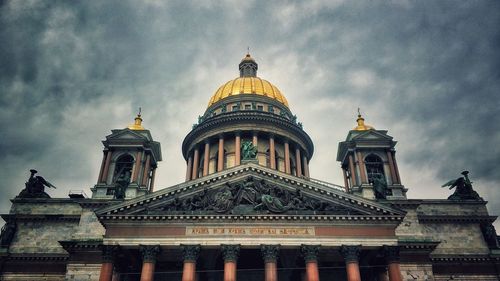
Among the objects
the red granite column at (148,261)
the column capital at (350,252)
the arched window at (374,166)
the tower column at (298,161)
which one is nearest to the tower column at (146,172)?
the red granite column at (148,261)

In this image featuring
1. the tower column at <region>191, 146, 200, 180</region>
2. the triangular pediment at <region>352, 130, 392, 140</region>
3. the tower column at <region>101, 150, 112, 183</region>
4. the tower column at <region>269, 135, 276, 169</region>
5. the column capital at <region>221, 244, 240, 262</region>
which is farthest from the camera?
the tower column at <region>191, 146, 200, 180</region>

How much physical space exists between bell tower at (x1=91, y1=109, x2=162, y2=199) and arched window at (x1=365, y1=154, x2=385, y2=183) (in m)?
18.5

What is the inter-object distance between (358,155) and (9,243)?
1103 inches

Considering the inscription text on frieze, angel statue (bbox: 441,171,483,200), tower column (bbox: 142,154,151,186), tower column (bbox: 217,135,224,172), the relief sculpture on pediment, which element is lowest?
the inscription text on frieze

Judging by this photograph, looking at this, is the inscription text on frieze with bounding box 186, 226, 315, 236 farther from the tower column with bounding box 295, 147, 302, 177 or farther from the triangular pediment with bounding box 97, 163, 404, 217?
the tower column with bounding box 295, 147, 302, 177

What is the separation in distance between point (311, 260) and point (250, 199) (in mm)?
5251

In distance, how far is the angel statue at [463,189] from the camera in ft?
113

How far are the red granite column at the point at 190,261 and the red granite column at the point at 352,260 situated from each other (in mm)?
8859

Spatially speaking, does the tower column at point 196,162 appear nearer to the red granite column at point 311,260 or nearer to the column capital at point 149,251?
the column capital at point 149,251

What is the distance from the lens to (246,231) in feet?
84.4

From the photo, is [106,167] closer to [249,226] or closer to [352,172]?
[249,226]

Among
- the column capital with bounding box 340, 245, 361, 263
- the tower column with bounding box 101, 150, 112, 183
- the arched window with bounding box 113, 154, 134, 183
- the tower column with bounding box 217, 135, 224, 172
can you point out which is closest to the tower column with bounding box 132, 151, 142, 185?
the arched window with bounding box 113, 154, 134, 183

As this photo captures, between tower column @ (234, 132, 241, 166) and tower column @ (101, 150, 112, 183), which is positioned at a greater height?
tower column @ (234, 132, 241, 166)

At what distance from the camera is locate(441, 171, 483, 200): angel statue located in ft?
113
